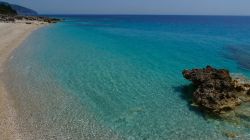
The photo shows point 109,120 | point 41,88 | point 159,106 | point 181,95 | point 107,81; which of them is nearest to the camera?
point 109,120

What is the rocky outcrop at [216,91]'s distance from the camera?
15289mm

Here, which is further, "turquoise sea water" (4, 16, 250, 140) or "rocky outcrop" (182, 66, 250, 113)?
"rocky outcrop" (182, 66, 250, 113)

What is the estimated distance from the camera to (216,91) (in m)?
16.3

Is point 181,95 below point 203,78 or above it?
below

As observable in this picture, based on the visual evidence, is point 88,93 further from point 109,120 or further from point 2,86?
point 2,86

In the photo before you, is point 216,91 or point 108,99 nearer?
point 216,91

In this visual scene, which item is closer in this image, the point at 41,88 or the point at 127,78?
the point at 41,88

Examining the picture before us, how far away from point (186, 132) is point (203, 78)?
600 cm

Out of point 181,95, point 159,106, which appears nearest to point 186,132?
point 159,106

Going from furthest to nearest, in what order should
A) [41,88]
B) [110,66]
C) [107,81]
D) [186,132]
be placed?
[110,66] → [107,81] → [41,88] → [186,132]

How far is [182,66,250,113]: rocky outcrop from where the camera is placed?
15.3 m

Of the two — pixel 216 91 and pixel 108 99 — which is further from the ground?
pixel 216 91

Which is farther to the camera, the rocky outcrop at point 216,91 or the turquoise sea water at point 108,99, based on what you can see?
the rocky outcrop at point 216,91

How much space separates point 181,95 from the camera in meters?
17.9
